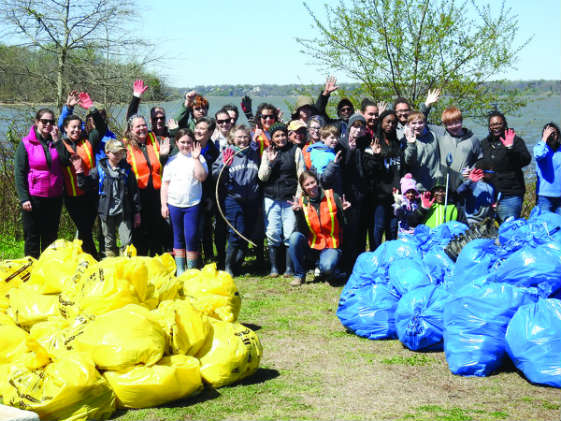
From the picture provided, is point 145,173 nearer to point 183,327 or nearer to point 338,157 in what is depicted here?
point 338,157

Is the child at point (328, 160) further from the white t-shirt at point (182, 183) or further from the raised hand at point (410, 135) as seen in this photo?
the white t-shirt at point (182, 183)

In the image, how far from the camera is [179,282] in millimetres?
5676

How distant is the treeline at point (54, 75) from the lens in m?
13.0

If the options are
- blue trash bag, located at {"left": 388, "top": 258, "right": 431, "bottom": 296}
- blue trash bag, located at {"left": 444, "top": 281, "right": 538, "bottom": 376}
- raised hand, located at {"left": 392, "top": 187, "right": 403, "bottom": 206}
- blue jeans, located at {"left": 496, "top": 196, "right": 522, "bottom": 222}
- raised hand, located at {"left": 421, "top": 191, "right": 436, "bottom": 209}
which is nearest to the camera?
blue trash bag, located at {"left": 444, "top": 281, "right": 538, "bottom": 376}

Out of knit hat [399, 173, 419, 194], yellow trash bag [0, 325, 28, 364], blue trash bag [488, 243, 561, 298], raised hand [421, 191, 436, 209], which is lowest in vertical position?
yellow trash bag [0, 325, 28, 364]

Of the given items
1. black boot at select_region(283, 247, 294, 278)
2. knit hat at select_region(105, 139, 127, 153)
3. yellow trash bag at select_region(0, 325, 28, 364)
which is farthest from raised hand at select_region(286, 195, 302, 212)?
yellow trash bag at select_region(0, 325, 28, 364)

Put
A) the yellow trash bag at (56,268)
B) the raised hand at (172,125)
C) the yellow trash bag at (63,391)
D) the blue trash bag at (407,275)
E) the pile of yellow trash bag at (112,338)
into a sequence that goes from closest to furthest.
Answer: the yellow trash bag at (63,391) < the pile of yellow trash bag at (112,338) < the yellow trash bag at (56,268) < the blue trash bag at (407,275) < the raised hand at (172,125)

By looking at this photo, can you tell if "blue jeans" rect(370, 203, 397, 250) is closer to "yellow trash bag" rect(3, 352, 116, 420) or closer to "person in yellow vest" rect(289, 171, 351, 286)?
"person in yellow vest" rect(289, 171, 351, 286)

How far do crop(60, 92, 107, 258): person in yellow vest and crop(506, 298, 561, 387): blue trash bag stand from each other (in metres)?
5.64

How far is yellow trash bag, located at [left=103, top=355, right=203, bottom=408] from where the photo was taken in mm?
4445

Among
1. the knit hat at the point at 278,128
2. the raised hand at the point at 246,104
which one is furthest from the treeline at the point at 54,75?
the knit hat at the point at 278,128

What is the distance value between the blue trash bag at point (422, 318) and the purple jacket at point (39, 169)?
4.63m

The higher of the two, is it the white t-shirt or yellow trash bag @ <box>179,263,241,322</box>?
the white t-shirt

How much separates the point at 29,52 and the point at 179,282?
29.9 feet
